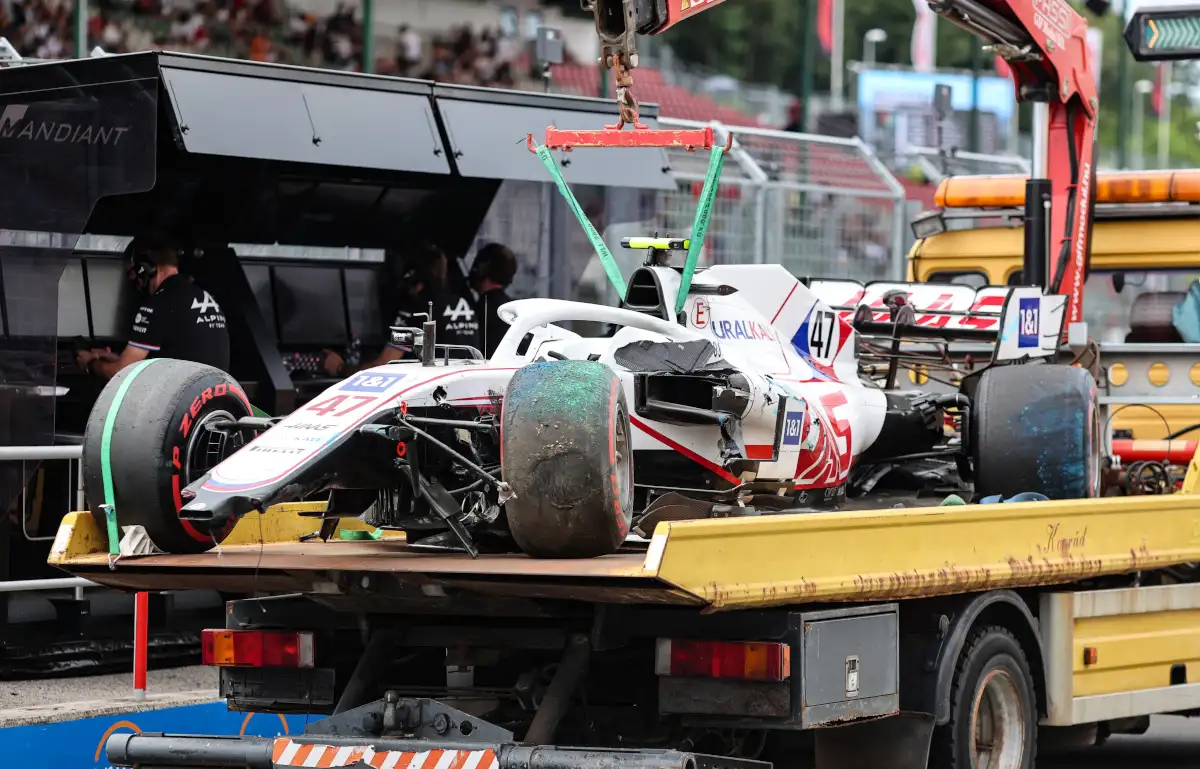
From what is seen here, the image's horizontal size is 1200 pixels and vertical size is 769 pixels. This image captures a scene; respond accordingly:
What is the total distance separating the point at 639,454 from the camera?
7.28 m

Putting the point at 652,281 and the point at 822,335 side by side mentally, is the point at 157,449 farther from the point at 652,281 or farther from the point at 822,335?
the point at 822,335

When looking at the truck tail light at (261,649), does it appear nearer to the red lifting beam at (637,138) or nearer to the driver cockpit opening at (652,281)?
the driver cockpit opening at (652,281)

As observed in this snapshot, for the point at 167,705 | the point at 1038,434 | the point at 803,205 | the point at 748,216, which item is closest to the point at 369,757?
the point at 167,705

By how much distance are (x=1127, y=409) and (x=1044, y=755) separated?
2.37 metres

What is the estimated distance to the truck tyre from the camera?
695cm

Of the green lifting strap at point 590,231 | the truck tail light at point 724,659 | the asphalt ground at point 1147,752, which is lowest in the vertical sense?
the asphalt ground at point 1147,752

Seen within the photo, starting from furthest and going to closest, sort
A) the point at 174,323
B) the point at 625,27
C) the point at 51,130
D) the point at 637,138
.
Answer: the point at 174,323, the point at 51,130, the point at 637,138, the point at 625,27

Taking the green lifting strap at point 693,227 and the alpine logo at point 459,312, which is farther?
the alpine logo at point 459,312

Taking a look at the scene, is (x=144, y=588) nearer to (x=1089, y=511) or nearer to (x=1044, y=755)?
(x=1089, y=511)

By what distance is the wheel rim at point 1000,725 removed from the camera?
7.30 m

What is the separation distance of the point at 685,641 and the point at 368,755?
1069 mm

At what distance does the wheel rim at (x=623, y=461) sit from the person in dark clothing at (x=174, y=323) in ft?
13.9

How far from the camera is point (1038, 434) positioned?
28.0ft

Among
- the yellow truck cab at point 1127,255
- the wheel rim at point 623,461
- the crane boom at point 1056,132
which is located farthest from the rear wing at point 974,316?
the wheel rim at point 623,461
